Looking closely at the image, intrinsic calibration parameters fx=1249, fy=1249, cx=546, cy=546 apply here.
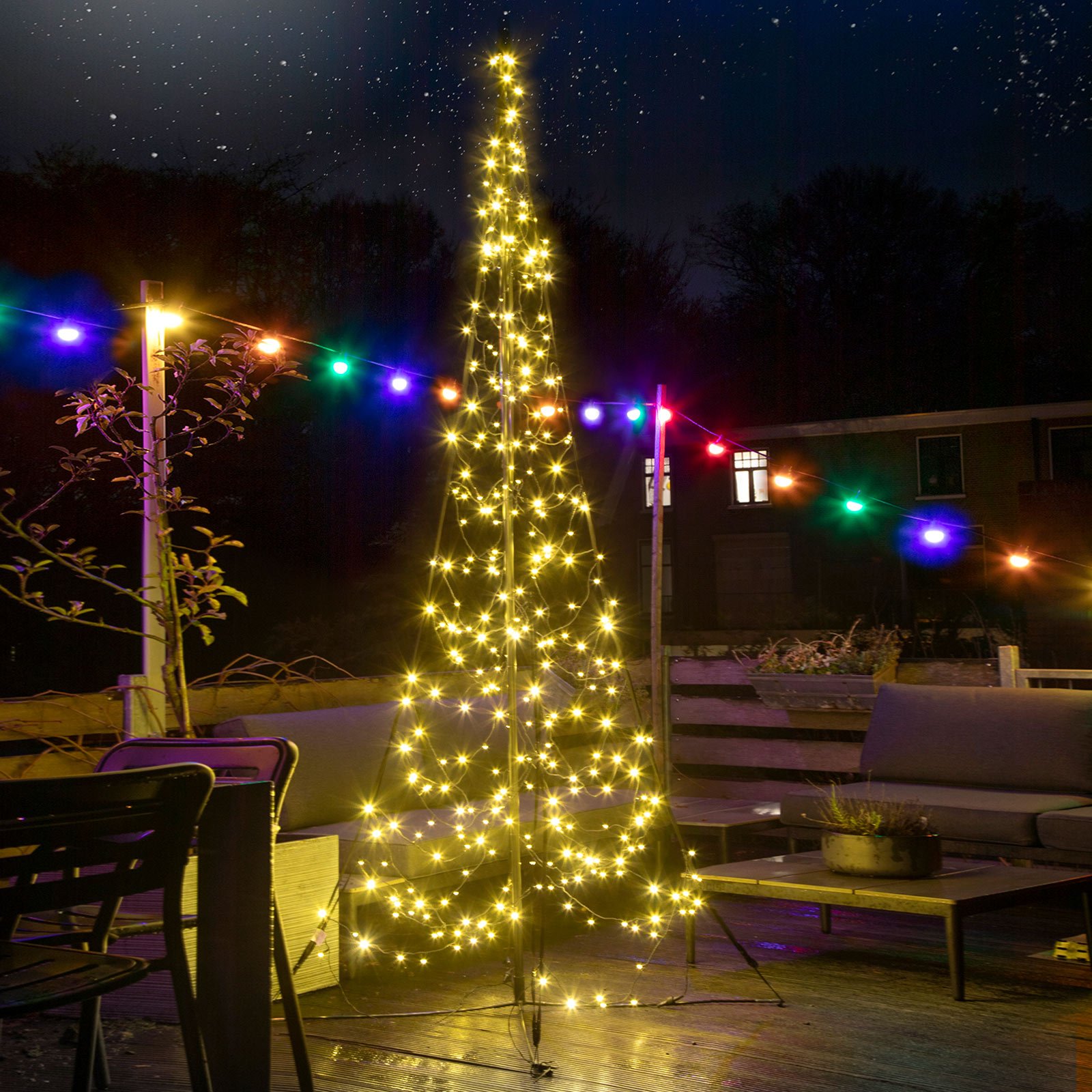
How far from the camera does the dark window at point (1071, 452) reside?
1909 centimetres

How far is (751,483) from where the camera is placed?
22062mm

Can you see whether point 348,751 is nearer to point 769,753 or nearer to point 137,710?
point 137,710

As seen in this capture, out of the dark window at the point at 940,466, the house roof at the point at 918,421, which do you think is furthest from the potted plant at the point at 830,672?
the dark window at the point at 940,466

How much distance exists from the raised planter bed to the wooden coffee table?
2.44m

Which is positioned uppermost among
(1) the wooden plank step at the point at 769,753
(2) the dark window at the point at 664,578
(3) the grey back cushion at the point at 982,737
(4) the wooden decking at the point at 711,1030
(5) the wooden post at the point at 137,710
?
(2) the dark window at the point at 664,578

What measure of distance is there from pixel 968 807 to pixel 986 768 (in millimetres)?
509

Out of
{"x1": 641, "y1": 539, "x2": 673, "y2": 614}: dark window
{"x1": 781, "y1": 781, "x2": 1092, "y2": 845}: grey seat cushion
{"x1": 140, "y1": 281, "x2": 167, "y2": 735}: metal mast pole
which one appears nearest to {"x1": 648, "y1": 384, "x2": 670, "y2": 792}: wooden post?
{"x1": 781, "y1": 781, "x2": 1092, "y2": 845}: grey seat cushion

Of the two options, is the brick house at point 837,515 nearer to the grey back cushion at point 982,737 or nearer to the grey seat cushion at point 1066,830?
the grey back cushion at point 982,737

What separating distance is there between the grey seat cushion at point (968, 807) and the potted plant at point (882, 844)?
0.63 meters

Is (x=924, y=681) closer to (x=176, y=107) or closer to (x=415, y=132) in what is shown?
(x=415, y=132)

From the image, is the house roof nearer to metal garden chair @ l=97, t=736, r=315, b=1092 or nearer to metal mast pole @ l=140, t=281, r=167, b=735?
metal mast pole @ l=140, t=281, r=167, b=735

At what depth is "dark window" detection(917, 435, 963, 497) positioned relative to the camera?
801 inches

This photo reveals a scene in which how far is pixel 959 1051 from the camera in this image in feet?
10.6

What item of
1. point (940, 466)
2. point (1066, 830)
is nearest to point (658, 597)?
point (1066, 830)
